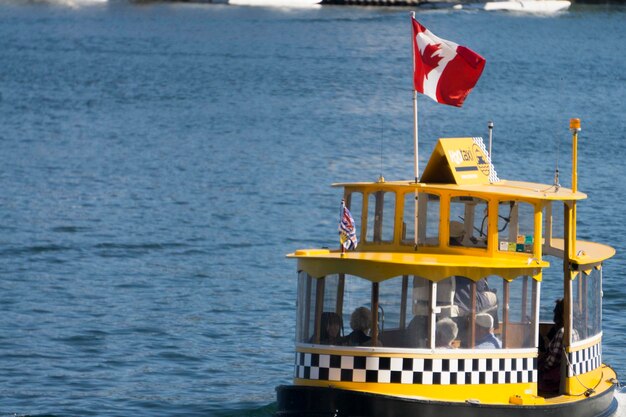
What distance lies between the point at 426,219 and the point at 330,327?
2.09 metres

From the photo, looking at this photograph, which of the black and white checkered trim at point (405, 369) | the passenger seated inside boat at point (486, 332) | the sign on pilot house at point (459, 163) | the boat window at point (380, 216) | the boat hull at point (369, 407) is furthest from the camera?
the boat window at point (380, 216)

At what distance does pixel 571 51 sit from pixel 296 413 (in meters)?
77.9

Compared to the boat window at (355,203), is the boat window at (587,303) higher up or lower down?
lower down

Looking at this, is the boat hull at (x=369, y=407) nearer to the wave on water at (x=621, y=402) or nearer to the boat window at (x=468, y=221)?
the boat window at (x=468, y=221)

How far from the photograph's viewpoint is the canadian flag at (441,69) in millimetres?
18828

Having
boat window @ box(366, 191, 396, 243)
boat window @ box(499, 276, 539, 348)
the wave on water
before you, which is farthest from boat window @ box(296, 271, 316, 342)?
→ the wave on water

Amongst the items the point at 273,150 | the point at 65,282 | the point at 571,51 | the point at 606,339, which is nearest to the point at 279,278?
the point at 65,282

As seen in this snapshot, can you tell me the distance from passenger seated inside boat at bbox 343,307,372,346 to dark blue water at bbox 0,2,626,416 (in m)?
5.36

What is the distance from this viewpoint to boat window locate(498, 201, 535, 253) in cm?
1827

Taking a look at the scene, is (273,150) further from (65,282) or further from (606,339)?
(606,339)

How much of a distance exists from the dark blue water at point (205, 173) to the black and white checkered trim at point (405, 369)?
5133mm

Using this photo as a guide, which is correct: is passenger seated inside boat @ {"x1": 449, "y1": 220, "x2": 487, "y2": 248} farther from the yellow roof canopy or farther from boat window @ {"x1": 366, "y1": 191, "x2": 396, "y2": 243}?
boat window @ {"x1": 366, "y1": 191, "x2": 396, "y2": 243}

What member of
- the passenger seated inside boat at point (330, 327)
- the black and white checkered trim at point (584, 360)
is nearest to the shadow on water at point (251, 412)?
the passenger seated inside boat at point (330, 327)

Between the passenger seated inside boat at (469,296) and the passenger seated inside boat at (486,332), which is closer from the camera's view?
the passenger seated inside boat at (469,296)
